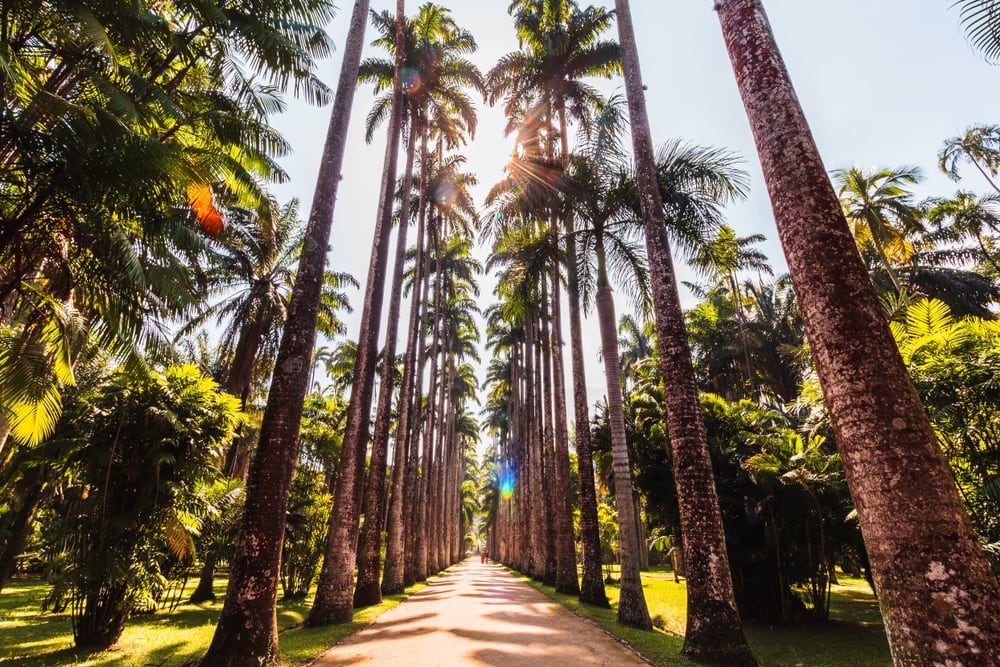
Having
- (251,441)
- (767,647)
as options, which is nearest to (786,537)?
(767,647)

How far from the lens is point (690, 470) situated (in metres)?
7.27

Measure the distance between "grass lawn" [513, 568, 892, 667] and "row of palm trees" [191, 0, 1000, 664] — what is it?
0.92 m

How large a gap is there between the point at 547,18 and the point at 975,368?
1766 cm

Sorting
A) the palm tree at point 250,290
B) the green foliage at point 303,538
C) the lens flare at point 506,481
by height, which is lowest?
the green foliage at point 303,538

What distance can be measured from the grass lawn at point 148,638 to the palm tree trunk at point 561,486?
Result: 636 centimetres

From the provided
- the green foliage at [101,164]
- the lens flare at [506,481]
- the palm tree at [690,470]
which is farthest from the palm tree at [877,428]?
the lens flare at [506,481]

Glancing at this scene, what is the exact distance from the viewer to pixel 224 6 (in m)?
8.86

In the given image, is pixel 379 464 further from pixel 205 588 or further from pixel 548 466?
pixel 548 466

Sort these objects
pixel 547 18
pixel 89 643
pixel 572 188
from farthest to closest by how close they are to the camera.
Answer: pixel 547 18
pixel 572 188
pixel 89 643

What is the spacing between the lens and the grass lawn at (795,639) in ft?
23.7

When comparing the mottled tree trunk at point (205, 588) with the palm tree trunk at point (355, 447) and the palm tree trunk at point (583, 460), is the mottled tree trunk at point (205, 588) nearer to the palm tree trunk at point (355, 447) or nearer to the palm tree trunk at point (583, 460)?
the palm tree trunk at point (355, 447)

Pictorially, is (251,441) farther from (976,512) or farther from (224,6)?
(976,512)

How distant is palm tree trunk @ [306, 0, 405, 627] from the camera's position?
10.2 m

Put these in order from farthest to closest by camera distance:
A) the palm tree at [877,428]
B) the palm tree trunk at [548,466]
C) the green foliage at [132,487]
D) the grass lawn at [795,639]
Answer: the palm tree trunk at [548,466] → the green foliage at [132,487] → the grass lawn at [795,639] → the palm tree at [877,428]
